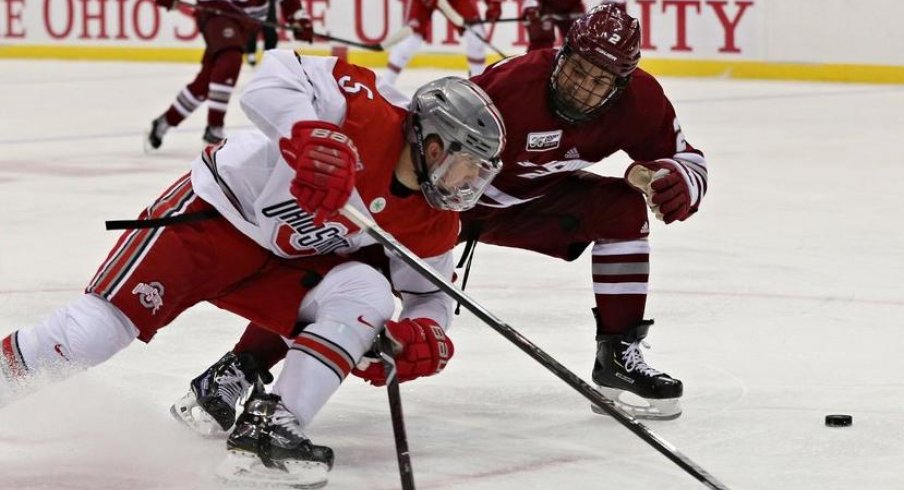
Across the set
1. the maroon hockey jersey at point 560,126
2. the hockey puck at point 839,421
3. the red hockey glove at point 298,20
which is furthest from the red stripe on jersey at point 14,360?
the red hockey glove at point 298,20

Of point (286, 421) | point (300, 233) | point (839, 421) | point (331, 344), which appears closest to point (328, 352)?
point (331, 344)

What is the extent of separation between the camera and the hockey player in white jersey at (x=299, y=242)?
8.38 ft

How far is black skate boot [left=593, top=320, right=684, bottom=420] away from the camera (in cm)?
312

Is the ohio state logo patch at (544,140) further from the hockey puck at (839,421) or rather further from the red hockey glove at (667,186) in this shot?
the hockey puck at (839,421)

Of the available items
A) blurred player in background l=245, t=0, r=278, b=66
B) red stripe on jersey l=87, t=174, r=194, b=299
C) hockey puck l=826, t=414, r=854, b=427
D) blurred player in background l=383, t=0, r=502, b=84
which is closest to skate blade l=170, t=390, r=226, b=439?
red stripe on jersey l=87, t=174, r=194, b=299

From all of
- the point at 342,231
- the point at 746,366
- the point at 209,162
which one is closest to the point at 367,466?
the point at 342,231

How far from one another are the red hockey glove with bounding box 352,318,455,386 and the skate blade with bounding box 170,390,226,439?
37cm

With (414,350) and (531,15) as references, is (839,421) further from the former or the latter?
(531,15)

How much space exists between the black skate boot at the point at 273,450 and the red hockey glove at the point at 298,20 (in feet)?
17.6

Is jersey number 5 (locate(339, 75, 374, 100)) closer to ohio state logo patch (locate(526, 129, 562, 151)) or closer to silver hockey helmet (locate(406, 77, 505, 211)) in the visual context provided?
silver hockey helmet (locate(406, 77, 505, 211))

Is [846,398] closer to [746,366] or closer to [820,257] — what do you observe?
[746,366]

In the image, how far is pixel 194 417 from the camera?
300 centimetres

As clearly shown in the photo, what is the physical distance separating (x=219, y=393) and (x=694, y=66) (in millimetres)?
8407

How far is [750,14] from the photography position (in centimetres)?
1057
